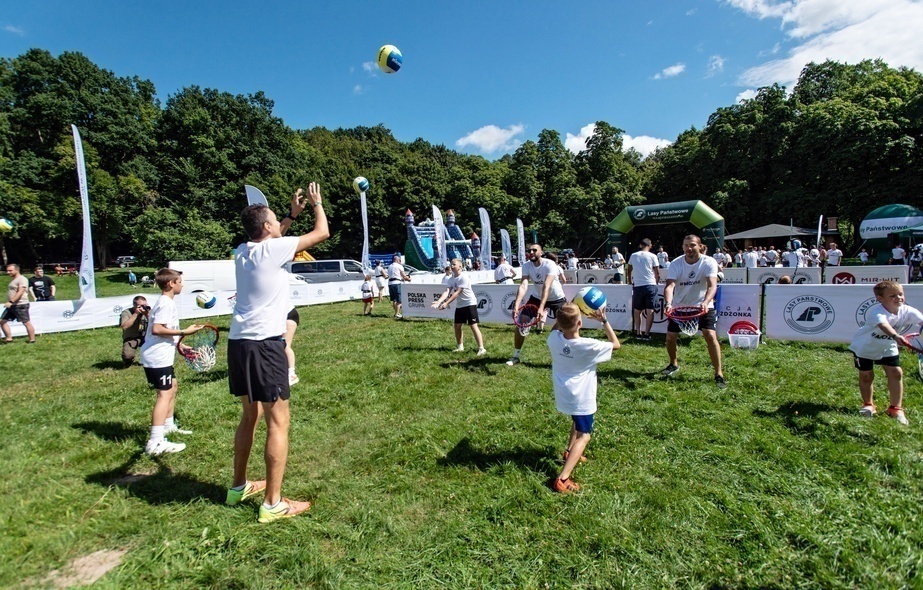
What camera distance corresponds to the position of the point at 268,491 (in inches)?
120

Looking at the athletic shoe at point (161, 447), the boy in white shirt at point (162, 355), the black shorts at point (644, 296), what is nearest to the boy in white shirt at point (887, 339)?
the black shorts at point (644, 296)

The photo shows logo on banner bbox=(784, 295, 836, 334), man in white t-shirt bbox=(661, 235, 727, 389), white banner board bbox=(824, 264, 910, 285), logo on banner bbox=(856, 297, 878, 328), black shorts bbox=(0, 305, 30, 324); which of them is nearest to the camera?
man in white t-shirt bbox=(661, 235, 727, 389)

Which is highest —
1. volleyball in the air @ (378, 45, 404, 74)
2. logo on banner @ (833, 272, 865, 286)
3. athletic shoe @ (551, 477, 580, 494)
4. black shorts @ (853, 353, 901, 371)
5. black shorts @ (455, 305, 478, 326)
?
volleyball in the air @ (378, 45, 404, 74)

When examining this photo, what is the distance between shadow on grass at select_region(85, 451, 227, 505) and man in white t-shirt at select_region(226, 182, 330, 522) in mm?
777

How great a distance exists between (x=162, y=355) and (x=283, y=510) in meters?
2.43

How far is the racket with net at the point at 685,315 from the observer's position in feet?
18.0

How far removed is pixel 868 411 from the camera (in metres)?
4.43

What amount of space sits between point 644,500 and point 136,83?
58892mm

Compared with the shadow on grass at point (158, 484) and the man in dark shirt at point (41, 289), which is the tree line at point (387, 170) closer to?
the man in dark shirt at point (41, 289)

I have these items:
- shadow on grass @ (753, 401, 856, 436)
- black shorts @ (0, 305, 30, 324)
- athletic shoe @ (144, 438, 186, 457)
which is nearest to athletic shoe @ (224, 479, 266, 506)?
athletic shoe @ (144, 438, 186, 457)

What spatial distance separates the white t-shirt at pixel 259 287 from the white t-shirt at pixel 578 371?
82.2 inches

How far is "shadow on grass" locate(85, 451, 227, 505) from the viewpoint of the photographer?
135 inches

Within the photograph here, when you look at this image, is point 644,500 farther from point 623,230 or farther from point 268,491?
point 623,230

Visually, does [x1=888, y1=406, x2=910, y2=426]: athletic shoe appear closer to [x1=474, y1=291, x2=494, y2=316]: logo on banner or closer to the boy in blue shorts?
the boy in blue shorts
